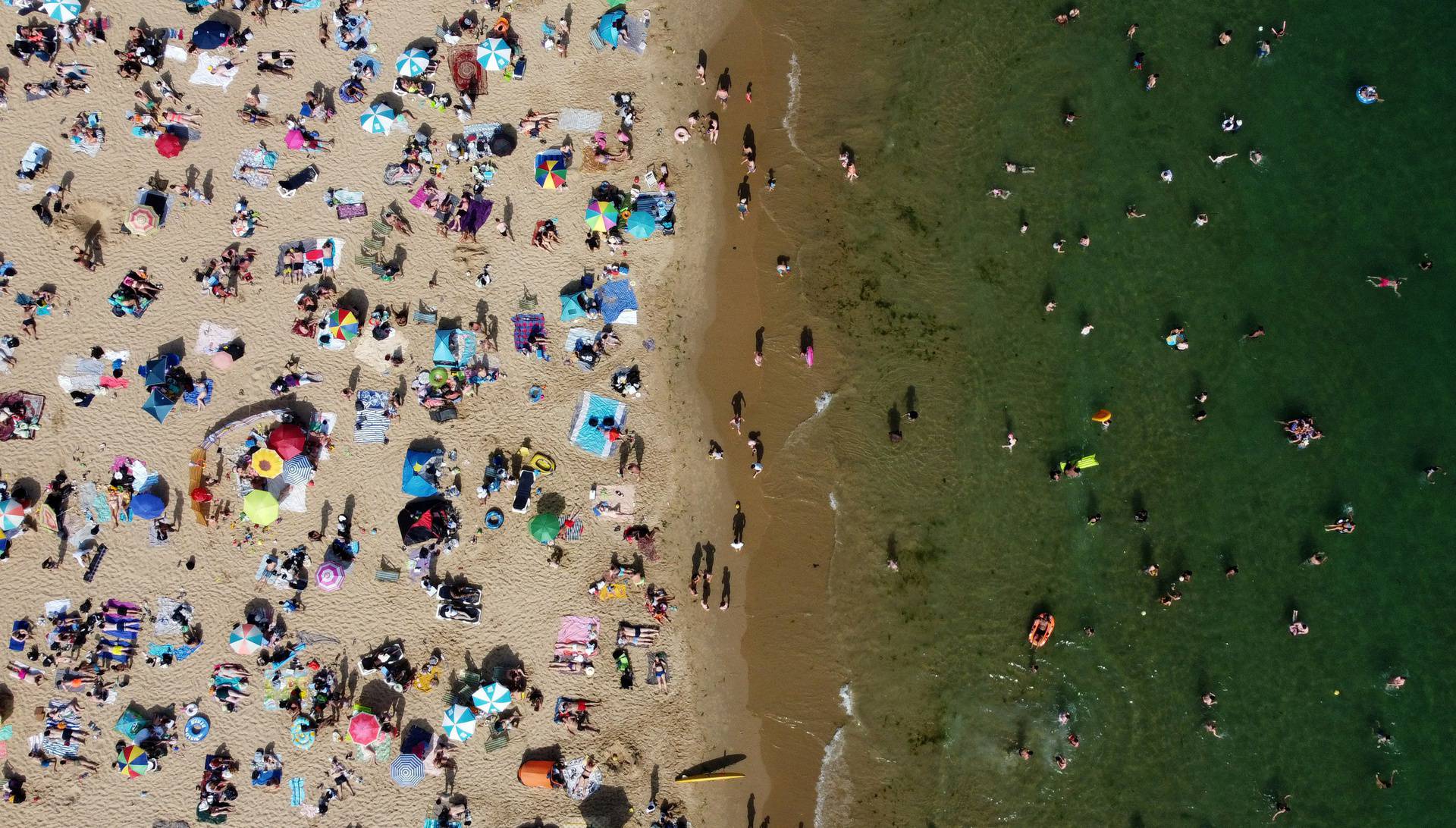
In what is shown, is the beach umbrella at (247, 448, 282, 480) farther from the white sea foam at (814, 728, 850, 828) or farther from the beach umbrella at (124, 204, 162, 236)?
the white sea foam at (814, 728, 850, 828)

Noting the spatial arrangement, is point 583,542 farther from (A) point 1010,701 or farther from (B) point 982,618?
(A) point 1010,701

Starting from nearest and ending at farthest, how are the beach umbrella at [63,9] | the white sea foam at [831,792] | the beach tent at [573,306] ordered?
the white sea foam at [831,792], the beach tent at [573,306], the beach umbrella at [63,9]

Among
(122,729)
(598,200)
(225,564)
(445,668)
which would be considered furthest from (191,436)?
(598,200)

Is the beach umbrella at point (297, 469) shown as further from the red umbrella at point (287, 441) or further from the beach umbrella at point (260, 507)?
the beach umbrella at point (260, 507)

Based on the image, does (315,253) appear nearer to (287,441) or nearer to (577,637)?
(287,441)

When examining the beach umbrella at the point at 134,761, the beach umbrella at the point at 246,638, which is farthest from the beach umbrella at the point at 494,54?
the beach umbrella at the point at 134,761

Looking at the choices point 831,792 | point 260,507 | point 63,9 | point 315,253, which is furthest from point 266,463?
point 831,792
